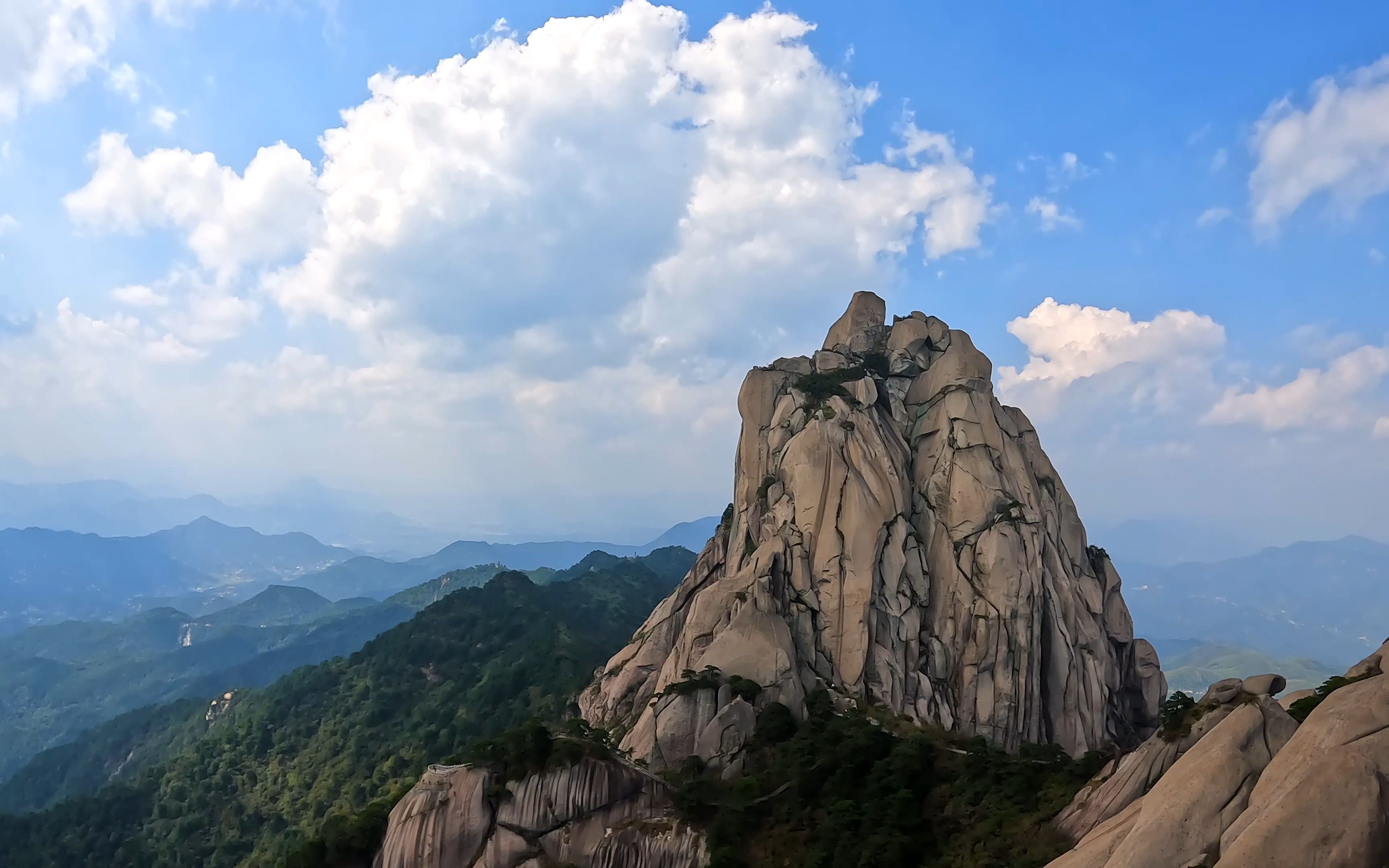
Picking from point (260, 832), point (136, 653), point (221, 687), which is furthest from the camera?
point (136, 653)

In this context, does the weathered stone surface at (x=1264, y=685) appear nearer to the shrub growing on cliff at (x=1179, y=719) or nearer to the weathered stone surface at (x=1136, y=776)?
the shrub growing on cliff at (x=1179, y=719)

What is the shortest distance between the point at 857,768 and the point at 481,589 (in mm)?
70511

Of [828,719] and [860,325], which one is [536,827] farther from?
[860,325]

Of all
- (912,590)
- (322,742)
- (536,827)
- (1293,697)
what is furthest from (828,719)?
(322,742)

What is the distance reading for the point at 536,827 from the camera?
2730 centimetres

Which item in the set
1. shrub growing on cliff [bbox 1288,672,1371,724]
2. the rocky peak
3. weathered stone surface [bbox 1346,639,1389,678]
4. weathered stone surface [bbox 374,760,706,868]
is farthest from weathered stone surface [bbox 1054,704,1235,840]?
the rocky peak

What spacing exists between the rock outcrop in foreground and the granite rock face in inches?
728

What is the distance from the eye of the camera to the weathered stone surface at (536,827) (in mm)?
26641

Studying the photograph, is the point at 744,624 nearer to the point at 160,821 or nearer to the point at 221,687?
the point at 160,821

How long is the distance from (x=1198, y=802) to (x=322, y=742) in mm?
64229

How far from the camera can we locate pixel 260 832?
183ft

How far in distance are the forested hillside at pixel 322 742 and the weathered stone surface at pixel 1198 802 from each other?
40.1 metres

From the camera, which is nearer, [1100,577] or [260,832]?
[1100,577]

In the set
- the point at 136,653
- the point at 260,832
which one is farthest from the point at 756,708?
the point at 136,653
